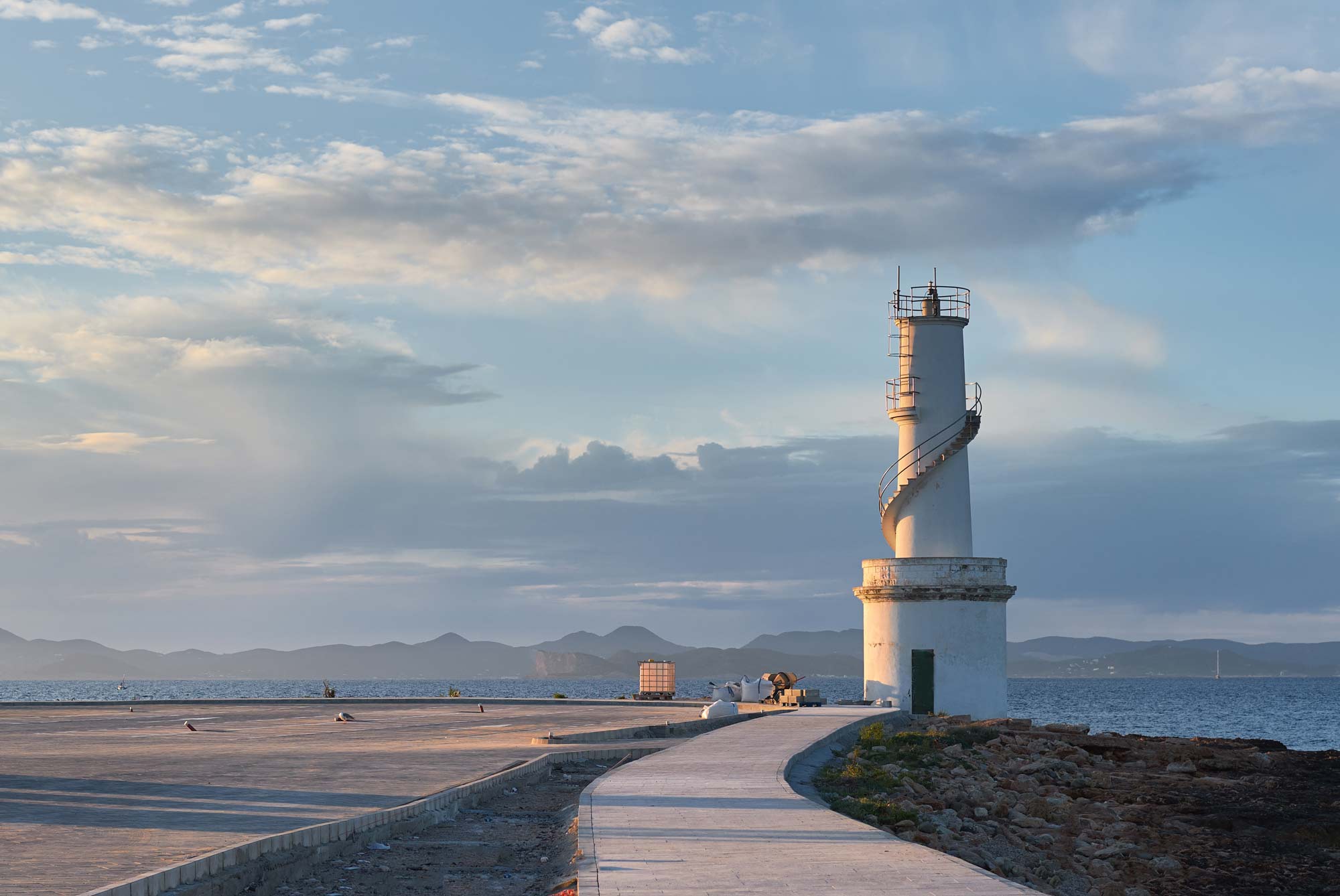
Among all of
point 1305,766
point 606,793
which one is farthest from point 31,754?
point 1305,766

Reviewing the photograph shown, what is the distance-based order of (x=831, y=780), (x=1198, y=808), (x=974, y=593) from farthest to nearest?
(x=974, y=593)
(x=1198, y=808)
(x=831, y=780)

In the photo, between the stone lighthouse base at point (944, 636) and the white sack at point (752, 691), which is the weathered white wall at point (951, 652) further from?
the white sack at point (752, 691)

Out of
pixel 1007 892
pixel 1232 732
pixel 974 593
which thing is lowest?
pixel 1232 732

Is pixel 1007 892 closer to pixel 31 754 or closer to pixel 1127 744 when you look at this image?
pixel 31 754

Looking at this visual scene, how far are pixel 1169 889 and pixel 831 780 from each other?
16.0 ft

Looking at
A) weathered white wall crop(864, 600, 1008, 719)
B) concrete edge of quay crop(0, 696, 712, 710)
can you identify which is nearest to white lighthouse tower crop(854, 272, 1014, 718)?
weathered white wall crop(864, 600, 1008, 719)

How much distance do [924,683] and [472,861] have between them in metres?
28.0

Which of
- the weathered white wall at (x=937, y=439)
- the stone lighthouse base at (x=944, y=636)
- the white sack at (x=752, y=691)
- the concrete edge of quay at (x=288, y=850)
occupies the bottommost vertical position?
the white sack at (x=752, y=691)

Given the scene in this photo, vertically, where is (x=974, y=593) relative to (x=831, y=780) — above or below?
above

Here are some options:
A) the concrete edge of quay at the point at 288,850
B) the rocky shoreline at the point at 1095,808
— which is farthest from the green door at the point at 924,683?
the concrete edge of quay at the point at 288,850

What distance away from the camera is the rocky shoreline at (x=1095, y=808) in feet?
61.2

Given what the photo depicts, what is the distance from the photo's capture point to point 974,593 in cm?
4075

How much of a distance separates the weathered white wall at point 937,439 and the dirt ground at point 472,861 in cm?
2495

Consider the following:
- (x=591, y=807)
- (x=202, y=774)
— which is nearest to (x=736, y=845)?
(x=591, y=807)
